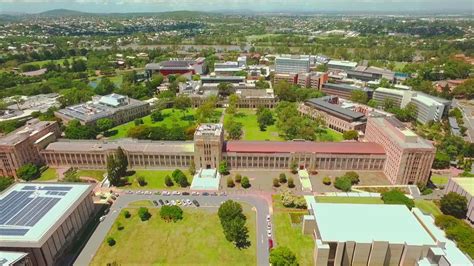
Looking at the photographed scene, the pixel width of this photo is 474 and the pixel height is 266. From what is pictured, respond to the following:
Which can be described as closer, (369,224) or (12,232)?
(12,232)

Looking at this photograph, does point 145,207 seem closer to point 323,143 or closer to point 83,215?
point 83,215

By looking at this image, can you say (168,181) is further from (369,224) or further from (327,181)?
(369,224)

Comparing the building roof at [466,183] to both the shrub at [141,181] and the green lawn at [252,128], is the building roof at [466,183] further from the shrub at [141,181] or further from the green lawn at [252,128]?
the shrub at [141,181]

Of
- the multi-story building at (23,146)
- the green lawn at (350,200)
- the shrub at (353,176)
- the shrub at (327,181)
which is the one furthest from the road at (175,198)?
the multi-story building at (23,146)

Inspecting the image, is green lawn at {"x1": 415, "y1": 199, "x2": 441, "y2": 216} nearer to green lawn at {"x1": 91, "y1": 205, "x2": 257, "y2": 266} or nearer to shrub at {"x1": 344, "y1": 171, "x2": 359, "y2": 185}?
shrub at {"x1": 344, "y1": 171, "x2": 359, "y2": 185}

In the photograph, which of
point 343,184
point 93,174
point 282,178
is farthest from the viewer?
point 93,174

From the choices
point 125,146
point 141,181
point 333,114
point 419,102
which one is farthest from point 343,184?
point 419,102
